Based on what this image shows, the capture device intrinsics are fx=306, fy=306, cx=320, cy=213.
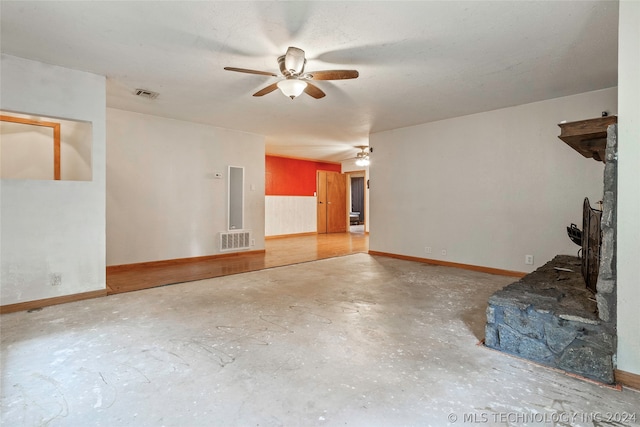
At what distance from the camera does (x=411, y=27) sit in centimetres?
238

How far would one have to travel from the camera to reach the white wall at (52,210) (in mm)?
2887

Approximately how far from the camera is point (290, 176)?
29.3 feet

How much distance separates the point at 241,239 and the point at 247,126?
7.07 ft

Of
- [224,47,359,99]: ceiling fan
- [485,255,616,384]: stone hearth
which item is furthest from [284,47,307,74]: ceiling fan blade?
[485,255,616,384]: stone hearth

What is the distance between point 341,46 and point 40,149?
13.4 ft

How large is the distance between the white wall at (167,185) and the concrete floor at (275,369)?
5.80 feet

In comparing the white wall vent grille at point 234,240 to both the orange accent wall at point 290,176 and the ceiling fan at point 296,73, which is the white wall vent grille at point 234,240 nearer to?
the orange accent wall at point 290,176

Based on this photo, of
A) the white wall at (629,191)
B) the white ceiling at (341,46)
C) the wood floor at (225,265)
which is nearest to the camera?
the white wall at (629,191)

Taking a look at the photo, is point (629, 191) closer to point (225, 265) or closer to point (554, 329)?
point (554, 329)

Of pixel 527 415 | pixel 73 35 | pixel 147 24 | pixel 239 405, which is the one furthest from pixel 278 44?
pixel 527 415

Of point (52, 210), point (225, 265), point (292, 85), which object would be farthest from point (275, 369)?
point (225, 265)

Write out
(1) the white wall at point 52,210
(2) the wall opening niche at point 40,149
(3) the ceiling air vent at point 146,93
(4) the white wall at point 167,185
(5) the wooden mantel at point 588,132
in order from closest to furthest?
1. (5) the wooden mantel at point 588,132
2. (1) the white wall at point 52,210
3. (2) the wall opening niche at point 40,149
4. (3) the ceiling air vent at point 146,93
5. (4) the white wall at point 167,185

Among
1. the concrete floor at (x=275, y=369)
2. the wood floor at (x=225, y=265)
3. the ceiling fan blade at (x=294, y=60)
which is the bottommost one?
the concrete floor at (x=275, y=369)

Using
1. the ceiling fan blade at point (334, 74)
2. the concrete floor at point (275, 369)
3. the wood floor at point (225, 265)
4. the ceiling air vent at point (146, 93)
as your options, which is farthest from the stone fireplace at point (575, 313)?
the ceiling air vent at point (146, 93)
